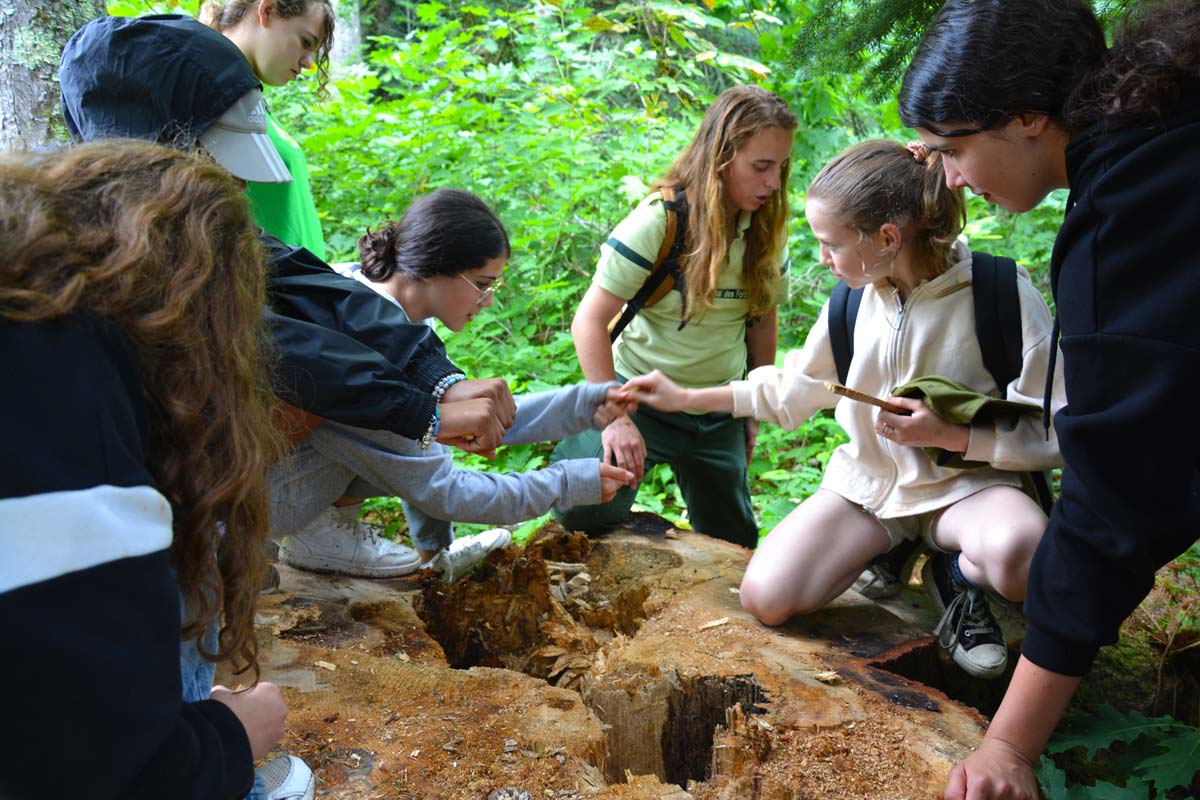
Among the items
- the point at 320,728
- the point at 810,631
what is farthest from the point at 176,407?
the point at 810,631

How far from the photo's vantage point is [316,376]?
237 centimetres

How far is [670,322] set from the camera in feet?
11.7

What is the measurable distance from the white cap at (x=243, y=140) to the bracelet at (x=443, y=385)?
717mm

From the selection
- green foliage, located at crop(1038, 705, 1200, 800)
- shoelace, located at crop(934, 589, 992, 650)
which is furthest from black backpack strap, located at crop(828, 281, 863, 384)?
green foliage, located at crop(1038, 705, 1200, 800)

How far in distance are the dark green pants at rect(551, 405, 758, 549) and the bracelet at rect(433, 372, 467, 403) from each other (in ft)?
2.81

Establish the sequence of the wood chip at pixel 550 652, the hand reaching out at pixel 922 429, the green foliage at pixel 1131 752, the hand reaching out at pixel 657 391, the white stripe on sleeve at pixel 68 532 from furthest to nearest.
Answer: the hand reaching out at pixel 657 391, the wood chip at pixel 550 652, the hand reaching out at pixel 922 429, the green foliage at pixel 1131 752, the white stripe on sleeve at pixel 68 532

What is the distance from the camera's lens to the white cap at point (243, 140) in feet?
7.83

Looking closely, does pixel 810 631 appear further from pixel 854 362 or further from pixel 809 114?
pixel 809 114

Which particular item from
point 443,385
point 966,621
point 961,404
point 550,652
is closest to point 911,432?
point 961,404

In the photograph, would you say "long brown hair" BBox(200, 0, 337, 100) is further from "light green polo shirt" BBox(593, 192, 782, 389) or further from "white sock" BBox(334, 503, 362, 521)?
"white sock" BBox(334, 503, 362, 521)

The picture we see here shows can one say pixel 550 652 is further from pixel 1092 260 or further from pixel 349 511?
pixel 1092 260

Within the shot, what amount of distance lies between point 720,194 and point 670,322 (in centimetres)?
55

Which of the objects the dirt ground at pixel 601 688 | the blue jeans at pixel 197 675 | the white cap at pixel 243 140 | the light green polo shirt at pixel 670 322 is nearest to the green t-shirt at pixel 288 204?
the white cap at pixel 243 140

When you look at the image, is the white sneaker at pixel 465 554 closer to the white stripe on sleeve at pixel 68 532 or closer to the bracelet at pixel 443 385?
the bracelet at pixel 443 385
